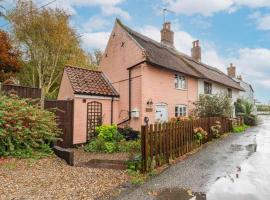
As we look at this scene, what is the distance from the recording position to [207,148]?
12.2 metres

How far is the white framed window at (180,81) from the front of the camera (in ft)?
61.7

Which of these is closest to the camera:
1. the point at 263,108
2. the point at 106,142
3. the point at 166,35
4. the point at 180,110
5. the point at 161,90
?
the point at 106,142

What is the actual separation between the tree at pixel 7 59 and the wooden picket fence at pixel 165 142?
721 inches

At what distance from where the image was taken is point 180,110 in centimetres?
1925

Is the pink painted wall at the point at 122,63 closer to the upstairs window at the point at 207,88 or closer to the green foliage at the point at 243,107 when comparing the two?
the upstairs window at the point at 207,88

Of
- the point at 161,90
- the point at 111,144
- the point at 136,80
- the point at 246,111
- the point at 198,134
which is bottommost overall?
the point at 111,144

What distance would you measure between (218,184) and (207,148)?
5.79 m

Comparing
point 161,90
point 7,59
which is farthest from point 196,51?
point 7,59

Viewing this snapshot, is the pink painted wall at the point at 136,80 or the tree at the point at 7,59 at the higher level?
the tree at the point at 7,59

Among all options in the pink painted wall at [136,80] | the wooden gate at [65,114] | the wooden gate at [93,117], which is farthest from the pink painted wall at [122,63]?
the wooden gate at [65,114]

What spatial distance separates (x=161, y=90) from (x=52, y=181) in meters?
11.7

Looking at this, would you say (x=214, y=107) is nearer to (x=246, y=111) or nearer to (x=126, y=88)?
(x=126, y=88)

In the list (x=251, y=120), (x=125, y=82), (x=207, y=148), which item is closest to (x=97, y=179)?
(x=207, y=148)

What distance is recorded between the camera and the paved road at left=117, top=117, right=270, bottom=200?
580 centimetres
